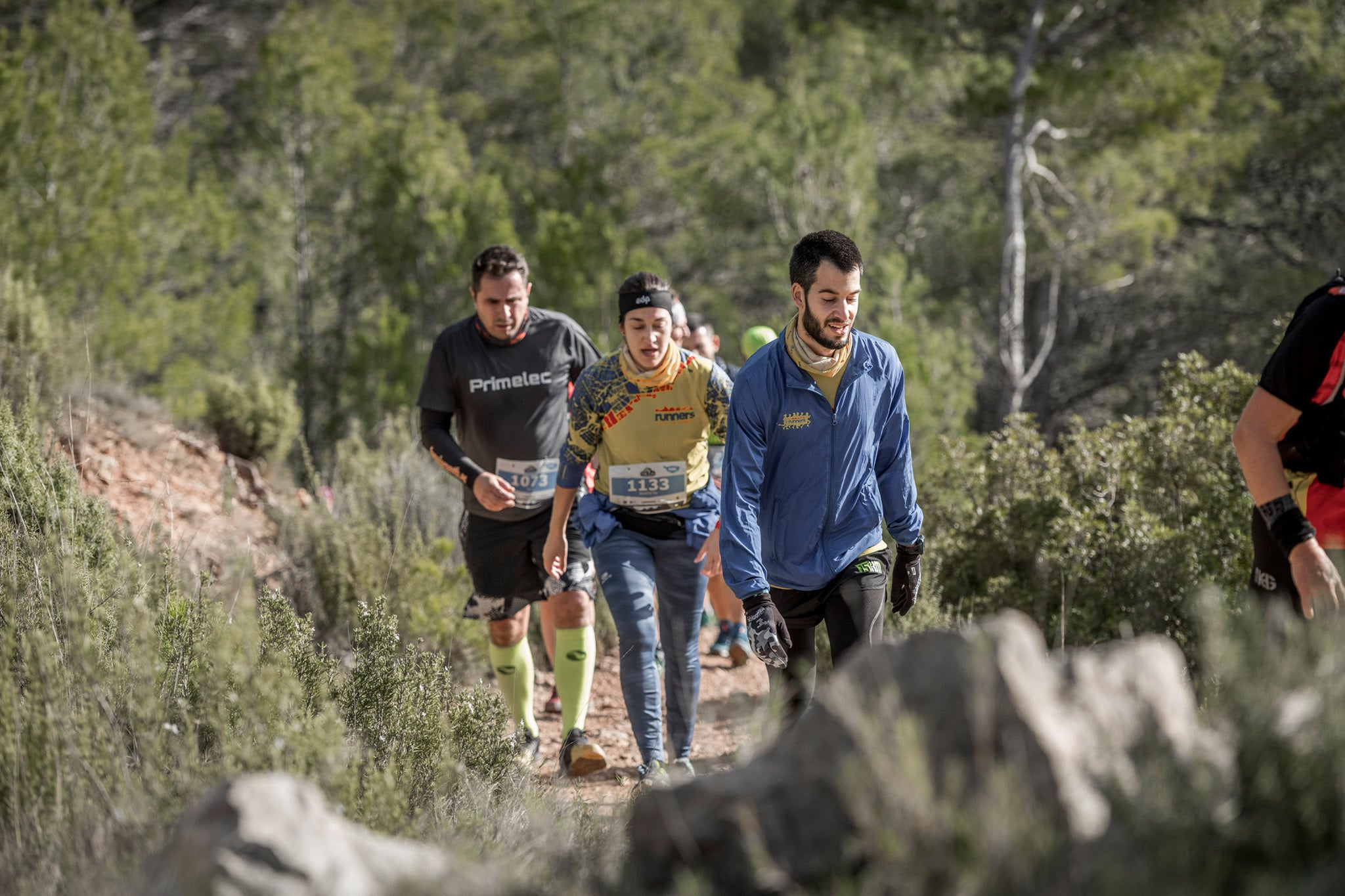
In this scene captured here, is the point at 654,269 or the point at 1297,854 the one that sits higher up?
the point at 654,269

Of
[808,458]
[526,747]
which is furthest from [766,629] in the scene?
[526,747]

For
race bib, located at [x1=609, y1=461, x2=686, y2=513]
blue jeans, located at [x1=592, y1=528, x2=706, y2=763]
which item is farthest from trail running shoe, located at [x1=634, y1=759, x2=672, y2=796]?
race bib, located at [x1=609, y1=461, x2=686, y2=513]

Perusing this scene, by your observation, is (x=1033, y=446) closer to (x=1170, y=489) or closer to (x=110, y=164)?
(x=1170, y=489)

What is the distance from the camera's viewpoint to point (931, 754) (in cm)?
172

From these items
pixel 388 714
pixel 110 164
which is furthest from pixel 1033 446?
pixel 110 164

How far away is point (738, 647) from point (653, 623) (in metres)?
2.69

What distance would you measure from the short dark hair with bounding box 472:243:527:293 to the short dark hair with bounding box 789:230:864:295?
1614 millimetres

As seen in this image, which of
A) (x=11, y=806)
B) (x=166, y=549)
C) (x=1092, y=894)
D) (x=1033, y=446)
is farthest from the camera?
(x=1033, y=446)

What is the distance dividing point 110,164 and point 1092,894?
11548mm

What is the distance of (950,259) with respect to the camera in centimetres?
1734

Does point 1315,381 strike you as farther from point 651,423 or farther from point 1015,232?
point 1015,232

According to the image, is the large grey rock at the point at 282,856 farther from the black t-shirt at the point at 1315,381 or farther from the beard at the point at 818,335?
the black t-shirt at the point at 1315,381

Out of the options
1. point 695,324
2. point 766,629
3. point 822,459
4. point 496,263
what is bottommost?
point 766,629

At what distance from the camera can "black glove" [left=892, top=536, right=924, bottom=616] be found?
3.53 m
